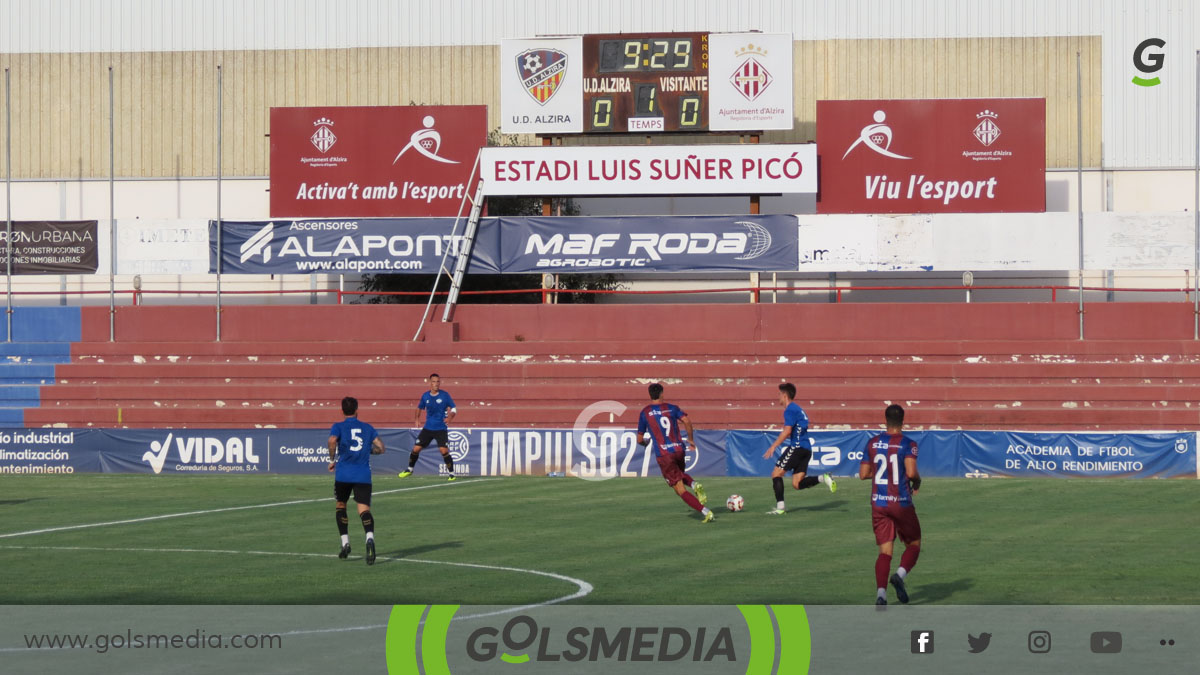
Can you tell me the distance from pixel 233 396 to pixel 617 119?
1294 centimetres

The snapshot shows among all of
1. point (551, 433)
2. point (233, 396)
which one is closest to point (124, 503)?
point (551, 433)

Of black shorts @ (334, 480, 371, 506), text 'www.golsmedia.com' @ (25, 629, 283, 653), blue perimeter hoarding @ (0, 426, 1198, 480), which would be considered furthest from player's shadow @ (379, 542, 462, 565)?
blue perimeter hoarding @ (0, 426, 1198, 480)

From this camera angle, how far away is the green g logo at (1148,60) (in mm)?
44875

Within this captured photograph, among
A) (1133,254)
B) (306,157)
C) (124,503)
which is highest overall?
(306,157)

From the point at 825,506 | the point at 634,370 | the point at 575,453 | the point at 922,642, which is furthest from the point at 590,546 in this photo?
the point at 634,370

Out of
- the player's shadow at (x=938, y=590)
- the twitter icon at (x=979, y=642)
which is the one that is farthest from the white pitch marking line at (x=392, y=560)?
the twitter icon at (x=979, y=642)

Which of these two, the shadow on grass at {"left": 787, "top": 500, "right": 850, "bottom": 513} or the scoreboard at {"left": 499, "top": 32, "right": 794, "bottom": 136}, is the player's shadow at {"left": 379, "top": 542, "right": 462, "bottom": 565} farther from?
the scoreboard at {"left": 499, "top": 32, "right": 794, "bottom": 136}

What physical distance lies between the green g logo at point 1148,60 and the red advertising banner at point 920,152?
535 centimetres

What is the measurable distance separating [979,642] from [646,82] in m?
31.8

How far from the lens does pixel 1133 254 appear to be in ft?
131

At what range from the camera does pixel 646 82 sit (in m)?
41.6

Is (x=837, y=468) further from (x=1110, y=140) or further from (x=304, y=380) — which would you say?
(x=1110, y=140)

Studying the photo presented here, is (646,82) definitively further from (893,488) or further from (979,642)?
(979,642)

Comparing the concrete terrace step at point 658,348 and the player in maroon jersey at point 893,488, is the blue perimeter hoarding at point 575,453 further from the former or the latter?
the player in maroon jersey at point 893,488
